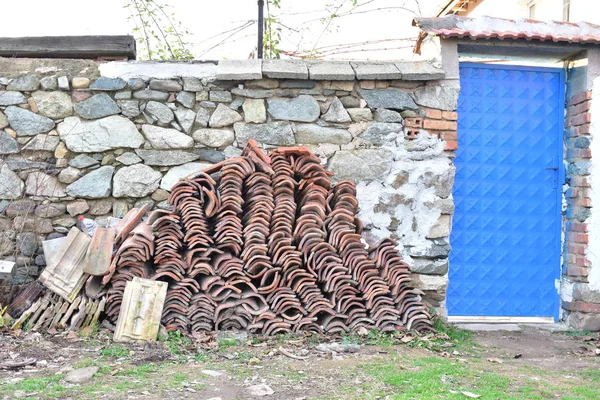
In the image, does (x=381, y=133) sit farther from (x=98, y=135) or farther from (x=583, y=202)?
(x=98, y=135)

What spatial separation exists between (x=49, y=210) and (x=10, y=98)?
42.8 inches

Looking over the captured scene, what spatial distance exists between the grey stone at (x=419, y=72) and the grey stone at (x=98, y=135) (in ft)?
8.28

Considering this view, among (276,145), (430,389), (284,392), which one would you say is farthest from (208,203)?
(430,389)

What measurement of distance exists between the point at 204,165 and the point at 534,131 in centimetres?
329

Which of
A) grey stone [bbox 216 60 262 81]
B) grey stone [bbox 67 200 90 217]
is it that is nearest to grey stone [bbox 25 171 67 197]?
grey stone [bbox 67 200 90 217]

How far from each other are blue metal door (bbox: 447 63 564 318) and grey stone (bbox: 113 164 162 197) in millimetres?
2905

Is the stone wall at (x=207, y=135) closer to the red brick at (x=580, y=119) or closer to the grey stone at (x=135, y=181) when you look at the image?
the grey stone at (x=135, y=181)

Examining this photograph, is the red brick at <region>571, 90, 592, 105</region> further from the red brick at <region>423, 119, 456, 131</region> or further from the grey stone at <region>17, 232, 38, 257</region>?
the grey stone at <region>17, 232, 38, 257</region>

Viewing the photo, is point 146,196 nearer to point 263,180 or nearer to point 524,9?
point 263,180

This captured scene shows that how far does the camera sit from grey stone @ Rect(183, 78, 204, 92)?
5.95m

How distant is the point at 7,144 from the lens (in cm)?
590

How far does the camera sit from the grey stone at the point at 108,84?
19.4 feet

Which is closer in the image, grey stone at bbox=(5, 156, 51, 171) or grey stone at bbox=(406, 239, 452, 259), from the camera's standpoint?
grey stone at bbox=(5, 156, 51, 171)

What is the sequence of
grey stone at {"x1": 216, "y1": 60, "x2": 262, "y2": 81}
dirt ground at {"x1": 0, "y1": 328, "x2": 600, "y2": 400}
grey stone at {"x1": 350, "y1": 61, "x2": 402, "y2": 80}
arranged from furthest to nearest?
grey stone at {"x1": 350, "y1": 61, "x2": 402, "y2": 80} < grey stone at {"x1": 216, "y1": 60, "x2": 262, "y2": 81} < dirt ground at {"x1": 0, "y1": 328, "x2": 600, "y2": 400}
